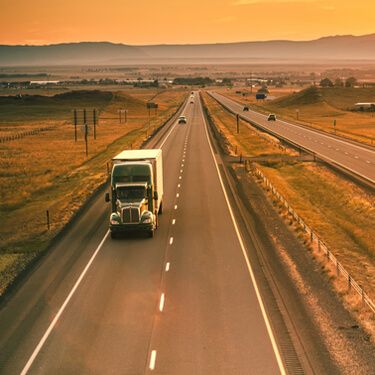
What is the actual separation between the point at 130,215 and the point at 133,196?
1.26 meters

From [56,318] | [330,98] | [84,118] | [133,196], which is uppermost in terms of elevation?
[84,118]

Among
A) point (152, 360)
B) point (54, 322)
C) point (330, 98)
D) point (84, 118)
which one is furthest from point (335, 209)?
point (330, 98)

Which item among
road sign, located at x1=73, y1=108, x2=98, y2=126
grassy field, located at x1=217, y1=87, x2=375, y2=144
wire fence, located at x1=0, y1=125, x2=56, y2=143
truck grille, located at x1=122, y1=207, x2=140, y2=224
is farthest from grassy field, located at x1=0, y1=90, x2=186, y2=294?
grassy field, located at x1=217, y1=87, x2=375, y2=144

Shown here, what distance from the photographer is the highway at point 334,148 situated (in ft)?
190

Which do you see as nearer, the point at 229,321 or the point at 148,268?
the point at 229,321

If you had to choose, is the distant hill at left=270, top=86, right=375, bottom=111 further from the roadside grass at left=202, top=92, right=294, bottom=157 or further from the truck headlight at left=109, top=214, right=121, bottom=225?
the truck headlight at left=109, top=214, right=121, bottom=225

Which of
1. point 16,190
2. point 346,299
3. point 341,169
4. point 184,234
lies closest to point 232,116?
point 341,169

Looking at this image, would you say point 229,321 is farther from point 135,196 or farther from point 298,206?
point 298,206

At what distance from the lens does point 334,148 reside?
243 feet

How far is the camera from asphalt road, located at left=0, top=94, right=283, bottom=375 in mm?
17875

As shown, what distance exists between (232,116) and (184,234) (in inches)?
3978

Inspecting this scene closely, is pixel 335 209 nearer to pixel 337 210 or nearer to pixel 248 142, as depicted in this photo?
pixel 337 210

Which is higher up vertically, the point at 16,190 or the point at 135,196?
the point at 135,196

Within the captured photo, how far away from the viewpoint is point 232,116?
13162 centimetres
